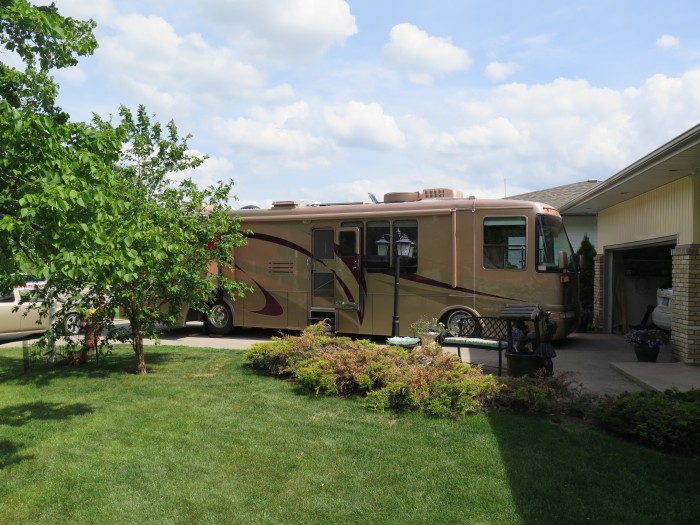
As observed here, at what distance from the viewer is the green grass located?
13.3 ft

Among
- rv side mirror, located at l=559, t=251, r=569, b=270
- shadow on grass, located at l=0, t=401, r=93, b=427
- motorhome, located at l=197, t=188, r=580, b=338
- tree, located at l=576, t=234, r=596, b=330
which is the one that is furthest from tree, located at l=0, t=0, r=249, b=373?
tree, located at l=576, t=234, r=596, b=330

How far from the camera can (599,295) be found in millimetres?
14867

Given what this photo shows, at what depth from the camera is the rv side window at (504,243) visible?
11180mm

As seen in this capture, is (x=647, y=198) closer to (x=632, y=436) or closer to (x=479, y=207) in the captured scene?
(x=479, y=207)

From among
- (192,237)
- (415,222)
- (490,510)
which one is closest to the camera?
(490,510)

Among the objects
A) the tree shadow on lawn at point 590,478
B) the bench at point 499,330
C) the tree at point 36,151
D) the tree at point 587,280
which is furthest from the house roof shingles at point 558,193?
the tree at point 36,151

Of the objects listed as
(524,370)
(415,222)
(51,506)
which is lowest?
(51,506)

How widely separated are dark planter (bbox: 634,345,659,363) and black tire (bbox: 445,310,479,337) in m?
2.75

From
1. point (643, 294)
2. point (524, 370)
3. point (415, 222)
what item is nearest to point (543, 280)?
point (415, 222)

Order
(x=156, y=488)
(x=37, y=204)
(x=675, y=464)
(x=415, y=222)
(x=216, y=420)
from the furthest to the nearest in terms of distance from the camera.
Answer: (x=415, y=222)
(x=216, y=420)
(x=675, y=464)
(x=156, y=488)
(x=37, y=204)

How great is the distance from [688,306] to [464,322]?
3.76 meters

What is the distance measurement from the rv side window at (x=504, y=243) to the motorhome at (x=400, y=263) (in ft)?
0.06

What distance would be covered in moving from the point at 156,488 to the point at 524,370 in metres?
4.77

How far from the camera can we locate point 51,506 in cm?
416
